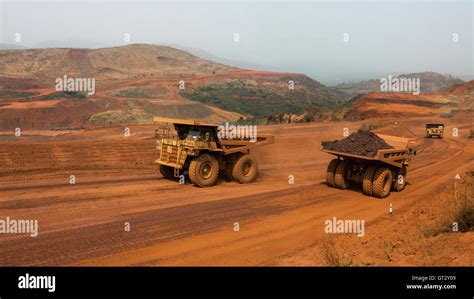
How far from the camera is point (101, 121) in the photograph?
40.3 metres

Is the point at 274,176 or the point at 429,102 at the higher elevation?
the point at 429,102

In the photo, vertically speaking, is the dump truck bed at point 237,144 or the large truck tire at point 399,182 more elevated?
the dump truck bed at point 237,144

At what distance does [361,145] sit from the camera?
13648mm

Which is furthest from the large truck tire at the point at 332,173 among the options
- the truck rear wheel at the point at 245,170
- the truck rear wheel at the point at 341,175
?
the truck rear wheel at the point at 245,170

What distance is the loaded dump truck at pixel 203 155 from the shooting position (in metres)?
14.3

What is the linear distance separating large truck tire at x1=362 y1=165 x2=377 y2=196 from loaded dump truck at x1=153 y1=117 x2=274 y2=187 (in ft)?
13.6

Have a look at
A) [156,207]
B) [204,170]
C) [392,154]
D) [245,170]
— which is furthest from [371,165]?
[156,207]

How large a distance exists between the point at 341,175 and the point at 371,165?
1046 millimetres

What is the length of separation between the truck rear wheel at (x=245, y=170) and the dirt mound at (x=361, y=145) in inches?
114

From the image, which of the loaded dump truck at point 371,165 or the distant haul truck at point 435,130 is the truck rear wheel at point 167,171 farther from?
the distant haul truck at point 435,130

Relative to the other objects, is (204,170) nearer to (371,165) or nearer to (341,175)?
(341,175)
